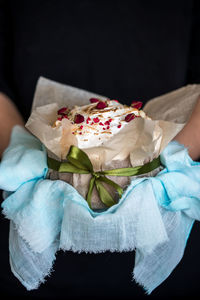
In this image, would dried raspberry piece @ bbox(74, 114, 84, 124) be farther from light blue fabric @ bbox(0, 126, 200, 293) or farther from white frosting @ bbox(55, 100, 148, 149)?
light blue fabric @ bbox(0, 126, 200, 293)

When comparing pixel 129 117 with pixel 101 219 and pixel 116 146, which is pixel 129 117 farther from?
pixel 101 219

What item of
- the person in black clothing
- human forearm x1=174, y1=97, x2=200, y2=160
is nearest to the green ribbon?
human forearm x1=174, y1=97, x2=200, y2=160

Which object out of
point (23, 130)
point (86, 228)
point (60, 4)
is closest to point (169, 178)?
point (86, 228)

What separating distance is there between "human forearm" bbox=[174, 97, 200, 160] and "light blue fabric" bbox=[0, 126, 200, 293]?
0.47 ft

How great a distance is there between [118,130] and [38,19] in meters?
0.77

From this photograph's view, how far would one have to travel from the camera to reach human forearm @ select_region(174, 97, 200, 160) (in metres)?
0.87

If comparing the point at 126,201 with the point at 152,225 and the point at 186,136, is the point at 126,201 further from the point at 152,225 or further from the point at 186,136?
the point at 186,136

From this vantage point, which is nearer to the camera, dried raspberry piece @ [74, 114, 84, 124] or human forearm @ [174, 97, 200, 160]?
dried raspberry piece @ [74, 114, 84, 124]

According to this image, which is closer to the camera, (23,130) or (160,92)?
(23,130)

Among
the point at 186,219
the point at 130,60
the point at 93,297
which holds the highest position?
the point at 130,60

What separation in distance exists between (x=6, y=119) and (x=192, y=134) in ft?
1.75

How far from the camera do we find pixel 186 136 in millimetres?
883

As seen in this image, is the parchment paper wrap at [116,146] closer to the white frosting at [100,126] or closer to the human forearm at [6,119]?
the white frosting at [100,126]

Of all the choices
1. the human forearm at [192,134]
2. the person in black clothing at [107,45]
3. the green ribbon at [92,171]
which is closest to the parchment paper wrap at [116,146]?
the green ribbon at [92,171]
